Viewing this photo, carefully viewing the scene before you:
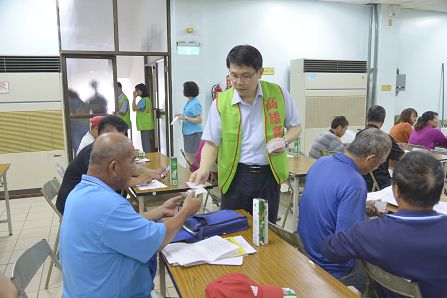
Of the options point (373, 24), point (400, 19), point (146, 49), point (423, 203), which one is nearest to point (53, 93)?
point (146, 49)

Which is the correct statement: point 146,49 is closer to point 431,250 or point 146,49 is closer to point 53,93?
point 53,93

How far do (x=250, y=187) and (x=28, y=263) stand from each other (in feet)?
3.83

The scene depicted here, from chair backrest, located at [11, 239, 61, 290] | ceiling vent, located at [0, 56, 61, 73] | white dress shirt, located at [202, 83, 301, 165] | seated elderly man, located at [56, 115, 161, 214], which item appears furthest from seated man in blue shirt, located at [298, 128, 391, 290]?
ceiling vent, located at [0, 56, 61, 73]

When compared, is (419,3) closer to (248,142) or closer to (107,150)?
(248,142)

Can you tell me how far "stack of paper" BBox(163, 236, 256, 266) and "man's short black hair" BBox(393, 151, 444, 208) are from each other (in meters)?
0.67

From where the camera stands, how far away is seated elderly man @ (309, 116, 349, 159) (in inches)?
158

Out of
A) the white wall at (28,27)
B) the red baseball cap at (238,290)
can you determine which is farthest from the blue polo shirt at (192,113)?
the red baseball cap at (238,290)

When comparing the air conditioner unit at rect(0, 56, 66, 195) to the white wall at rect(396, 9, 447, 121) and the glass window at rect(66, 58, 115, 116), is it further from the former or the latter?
the white wall at rect(396, 9, 447, 121)

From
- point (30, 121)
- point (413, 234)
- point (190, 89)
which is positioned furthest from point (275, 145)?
point (30, 121)

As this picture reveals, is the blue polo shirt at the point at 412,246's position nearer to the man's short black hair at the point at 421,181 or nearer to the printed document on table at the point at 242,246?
the man's short black hair at the point at 421,181

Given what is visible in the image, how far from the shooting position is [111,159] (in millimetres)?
1459

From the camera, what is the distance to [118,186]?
1527mm

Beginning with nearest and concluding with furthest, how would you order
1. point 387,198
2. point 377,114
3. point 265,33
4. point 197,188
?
point 197,188 < point 387,198 < point 377,114 < point 265,33

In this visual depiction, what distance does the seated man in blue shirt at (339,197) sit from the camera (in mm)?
1676
